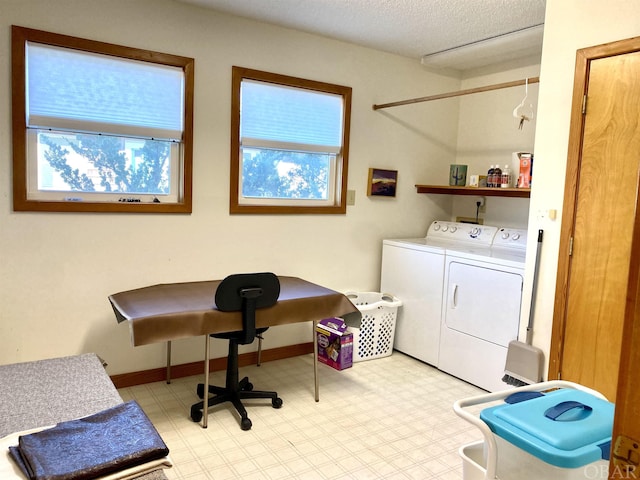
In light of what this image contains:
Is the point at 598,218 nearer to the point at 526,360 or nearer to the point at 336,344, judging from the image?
the point at 526,360

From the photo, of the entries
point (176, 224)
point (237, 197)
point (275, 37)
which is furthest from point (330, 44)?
point (176, 224)

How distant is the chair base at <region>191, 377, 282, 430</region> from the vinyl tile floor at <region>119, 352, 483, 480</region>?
0.06 metres

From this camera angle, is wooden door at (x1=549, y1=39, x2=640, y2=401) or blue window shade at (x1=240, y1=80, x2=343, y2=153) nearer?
wooden door at (x1=549, y1=39, x2=640, y2=401)

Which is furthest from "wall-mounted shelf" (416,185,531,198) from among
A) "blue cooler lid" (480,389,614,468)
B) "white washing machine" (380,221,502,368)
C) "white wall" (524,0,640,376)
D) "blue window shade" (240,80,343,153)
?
"blue cooler lid" (480,389,614,468)

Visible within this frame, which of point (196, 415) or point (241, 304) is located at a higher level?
point (241, 304)

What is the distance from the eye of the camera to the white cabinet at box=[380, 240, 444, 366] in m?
3.60

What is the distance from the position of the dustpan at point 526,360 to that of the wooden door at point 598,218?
104mm

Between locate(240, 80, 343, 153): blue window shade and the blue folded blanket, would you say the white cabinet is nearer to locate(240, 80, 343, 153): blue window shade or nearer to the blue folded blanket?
locate(240, 80, 343, 153): blue window shade

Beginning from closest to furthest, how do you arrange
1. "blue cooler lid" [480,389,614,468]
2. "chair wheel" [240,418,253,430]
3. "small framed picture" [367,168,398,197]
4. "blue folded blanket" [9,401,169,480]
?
1. "blue cooler lid" [480,389,614,468]
2. "blue folded blanket" [9,401,169,480]
3. "chair wheel" [240,418,253,430]
4. "small framed picture" [367,168,398,197]

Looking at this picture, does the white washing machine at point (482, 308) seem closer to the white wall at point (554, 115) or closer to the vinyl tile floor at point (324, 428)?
the vinyl tile floor at point (324, 428)

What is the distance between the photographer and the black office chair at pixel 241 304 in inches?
97.3

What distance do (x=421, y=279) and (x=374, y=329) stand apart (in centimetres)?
54

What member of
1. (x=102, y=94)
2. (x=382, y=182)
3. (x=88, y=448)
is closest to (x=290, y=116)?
(x=382, y=182)

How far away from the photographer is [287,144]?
11.7 ft
